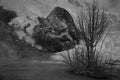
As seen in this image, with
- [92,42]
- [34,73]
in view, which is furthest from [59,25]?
[34,73]

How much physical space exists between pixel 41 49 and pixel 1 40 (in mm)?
5390

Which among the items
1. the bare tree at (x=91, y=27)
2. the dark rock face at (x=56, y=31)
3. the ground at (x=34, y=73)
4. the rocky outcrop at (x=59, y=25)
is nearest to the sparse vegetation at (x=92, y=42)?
the bare tree at (x=91, y=27)

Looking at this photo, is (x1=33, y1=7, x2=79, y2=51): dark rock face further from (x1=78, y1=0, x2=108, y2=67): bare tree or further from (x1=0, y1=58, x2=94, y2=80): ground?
(x1=78, y1=0, x2=108, y2=67): bare tree

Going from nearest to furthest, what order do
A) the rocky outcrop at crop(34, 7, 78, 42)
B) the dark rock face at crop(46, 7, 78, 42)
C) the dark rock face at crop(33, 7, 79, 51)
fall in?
1. the dark rock face at crop(33, 7, 79, 51)
2. the rocky outcrop at crop(34, 7, 78, 42)
3. the dark rock face at crop(46, 7, 78, 42)

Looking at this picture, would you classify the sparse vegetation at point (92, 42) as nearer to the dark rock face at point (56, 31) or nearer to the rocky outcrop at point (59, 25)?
the dark rock face at point (56, 31)

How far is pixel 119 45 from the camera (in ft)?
108

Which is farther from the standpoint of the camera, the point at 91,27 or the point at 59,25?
the point at 59,25

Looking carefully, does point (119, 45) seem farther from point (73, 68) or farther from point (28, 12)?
point (73, 68)

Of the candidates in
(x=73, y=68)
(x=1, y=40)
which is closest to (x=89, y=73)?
(x=73, y=68)

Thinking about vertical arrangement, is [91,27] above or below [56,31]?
below

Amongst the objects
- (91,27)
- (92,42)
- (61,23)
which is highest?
(61,23)

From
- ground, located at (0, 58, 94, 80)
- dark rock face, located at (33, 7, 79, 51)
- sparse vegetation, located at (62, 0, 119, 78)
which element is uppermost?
dark rock face, located at (33, 7, 79, 51)

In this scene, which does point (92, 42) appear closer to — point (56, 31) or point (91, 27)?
point (91, 27)

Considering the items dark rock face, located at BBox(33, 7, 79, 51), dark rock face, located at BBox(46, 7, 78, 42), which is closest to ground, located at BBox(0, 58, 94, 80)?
dark rock face, located at BBox(33, 7, 79, 51)
